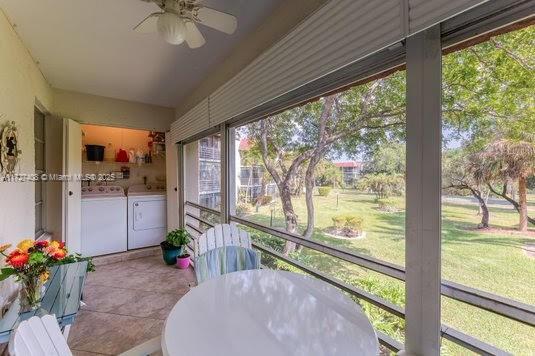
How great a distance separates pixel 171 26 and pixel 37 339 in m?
1.34

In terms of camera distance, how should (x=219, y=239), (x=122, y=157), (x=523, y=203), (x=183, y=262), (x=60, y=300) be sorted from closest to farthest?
(x=523, y=203)
(x=60, y=300)
(x=219, y=239)
(x=183, y=262)
(x=122, y=157)

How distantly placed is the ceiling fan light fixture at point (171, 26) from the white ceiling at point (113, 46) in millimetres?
560

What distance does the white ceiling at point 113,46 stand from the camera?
1.72 m

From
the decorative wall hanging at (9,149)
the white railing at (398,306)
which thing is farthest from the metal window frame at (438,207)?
the decorative wall hanging at (9,149)

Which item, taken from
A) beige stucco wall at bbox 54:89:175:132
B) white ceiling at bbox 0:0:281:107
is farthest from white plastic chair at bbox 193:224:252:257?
beige stucco wall at bbox 54:89:175:132

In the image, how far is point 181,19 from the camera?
1282 millimetres

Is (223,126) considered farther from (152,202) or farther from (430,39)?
(152,202)

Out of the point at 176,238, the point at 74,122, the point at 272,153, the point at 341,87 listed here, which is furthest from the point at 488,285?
the point at 74,122

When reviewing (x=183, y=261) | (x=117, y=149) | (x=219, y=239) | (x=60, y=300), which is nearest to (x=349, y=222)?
(x=219, y=239)

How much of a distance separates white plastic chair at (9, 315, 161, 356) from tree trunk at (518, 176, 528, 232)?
1.46 m

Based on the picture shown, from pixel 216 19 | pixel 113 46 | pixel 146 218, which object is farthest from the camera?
pixel 146 218

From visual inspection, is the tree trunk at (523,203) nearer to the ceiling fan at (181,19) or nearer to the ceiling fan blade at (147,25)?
the ceiling fan at (181,19)

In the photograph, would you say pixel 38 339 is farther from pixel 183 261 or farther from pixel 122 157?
pixel 122 157

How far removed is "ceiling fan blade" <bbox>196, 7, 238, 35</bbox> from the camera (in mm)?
1327
